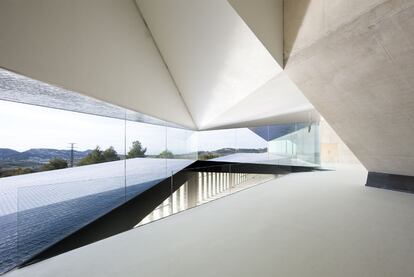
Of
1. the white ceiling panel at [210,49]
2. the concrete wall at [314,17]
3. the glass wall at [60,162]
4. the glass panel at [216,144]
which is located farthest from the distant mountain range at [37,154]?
the glass panel at [216,144]

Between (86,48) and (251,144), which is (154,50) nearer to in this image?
(86,48)

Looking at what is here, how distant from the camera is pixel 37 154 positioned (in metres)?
4.65

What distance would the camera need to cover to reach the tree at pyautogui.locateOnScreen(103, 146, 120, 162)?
6846mm

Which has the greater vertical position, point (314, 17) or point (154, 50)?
point (154, 50)

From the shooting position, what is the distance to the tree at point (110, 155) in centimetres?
685

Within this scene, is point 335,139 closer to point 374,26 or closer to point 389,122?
point 389,122

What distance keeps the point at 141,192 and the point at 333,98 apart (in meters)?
4.45

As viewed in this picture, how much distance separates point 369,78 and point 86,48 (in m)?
4.93

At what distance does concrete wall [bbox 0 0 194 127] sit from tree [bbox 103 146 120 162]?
195 centimetres

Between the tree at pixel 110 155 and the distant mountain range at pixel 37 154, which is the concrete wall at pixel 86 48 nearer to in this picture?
the distant mountain range at pixel 37 154

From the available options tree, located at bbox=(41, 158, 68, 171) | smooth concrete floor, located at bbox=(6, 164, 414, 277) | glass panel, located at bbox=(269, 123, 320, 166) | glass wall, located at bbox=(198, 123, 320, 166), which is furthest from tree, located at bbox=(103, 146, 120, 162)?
glass panel, located at bbox=(269, 123, 320, 166)

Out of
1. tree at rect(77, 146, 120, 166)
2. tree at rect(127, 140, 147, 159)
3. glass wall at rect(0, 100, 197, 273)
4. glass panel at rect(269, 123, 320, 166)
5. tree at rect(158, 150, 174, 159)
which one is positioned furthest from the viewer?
glass panel at rect(269, 123, 320, 166)

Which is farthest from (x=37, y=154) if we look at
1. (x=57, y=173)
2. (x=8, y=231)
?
(x=8, y=231)

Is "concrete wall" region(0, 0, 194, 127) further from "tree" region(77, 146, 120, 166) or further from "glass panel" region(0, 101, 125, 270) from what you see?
"tree" region(77, 146, 120, 166)
